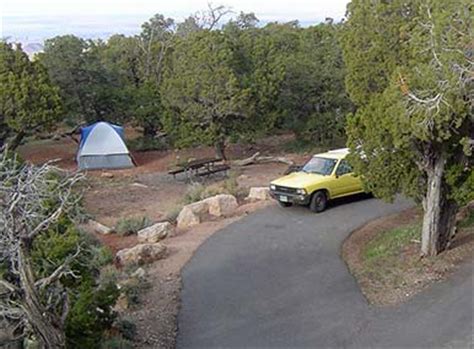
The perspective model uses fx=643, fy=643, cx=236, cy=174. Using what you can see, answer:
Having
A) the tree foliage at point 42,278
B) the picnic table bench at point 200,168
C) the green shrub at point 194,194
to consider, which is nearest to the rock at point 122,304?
the tree foliage at point 42,278

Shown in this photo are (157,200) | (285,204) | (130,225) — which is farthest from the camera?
(157,200)

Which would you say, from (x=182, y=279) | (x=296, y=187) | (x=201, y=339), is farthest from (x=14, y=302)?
(x=296, y=187)

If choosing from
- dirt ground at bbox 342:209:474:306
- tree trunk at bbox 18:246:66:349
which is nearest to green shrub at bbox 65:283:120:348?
tree trunk at bbox 18:246:66:349

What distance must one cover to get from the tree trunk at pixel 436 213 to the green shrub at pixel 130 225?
807 cm

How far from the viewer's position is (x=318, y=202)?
18438mm

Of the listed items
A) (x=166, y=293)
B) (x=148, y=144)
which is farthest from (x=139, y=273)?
(x=148, y=144)

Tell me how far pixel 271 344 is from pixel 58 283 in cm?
339

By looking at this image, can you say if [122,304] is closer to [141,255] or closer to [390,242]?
[141,255]

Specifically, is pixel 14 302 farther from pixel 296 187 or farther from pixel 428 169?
pixel 296 187

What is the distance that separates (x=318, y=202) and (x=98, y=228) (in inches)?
250

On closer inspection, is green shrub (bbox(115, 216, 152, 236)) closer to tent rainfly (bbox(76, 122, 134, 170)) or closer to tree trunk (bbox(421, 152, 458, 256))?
tree trunk (bbox(421, 152, 458, 256))

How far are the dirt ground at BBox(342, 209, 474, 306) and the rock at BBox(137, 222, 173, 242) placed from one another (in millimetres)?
4727

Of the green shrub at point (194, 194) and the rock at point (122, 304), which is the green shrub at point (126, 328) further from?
the green shrub at point (194, 194)

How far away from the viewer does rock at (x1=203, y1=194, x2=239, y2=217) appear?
62.1 ft
